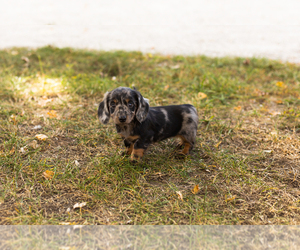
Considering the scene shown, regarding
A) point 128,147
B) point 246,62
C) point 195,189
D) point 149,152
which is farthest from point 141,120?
point 246,62

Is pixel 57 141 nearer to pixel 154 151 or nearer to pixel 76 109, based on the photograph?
pixel 76 109

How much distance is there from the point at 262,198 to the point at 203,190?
57cm

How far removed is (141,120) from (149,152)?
28.0 inches

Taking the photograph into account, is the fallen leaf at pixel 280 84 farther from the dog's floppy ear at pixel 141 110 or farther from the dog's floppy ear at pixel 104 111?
the dog's floppy ear at pixel 104 111

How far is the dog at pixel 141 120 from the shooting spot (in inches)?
111

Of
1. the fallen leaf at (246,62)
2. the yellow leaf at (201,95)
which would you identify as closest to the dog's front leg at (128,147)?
the yellow leaf at (201,95)

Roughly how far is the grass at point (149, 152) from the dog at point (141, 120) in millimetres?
226

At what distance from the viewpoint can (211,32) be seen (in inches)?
339

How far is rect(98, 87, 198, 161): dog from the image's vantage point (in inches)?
111

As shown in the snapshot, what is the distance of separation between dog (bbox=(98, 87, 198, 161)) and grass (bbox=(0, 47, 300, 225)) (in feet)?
0.74

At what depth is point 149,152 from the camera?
3477 millimetres

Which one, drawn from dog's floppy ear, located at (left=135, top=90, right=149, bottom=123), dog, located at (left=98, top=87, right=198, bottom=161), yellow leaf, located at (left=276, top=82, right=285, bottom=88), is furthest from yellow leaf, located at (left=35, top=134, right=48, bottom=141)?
yellow leaf, located at (left=276, top=82, right=285, bottom=88)

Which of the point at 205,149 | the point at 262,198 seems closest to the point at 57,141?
the point at 205,149

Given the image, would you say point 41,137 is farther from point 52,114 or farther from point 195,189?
point 195,189
